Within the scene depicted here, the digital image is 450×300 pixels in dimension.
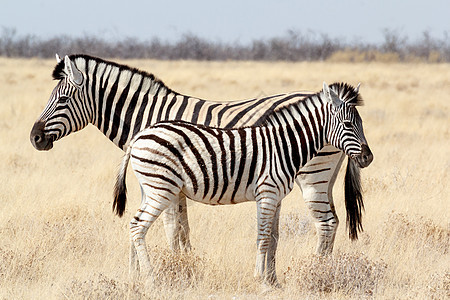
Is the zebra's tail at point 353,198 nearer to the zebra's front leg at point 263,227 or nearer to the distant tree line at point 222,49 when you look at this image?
the zebra's front leg at point 263,227

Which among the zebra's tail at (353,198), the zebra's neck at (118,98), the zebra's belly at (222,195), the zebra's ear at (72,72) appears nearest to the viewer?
the zebra's belly at (222,195)

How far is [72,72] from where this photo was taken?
5.86 meters

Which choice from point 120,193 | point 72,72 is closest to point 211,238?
point 120,193

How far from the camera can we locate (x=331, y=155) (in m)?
5.98

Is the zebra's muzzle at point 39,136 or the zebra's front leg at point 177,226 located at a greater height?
the zebra's muzzle at point 39,136

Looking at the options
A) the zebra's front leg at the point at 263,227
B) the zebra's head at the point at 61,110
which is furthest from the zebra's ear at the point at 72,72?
the zebra's front leg at the point at 263,227

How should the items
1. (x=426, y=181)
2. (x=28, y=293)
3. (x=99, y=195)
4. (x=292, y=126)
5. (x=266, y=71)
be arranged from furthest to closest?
(x=266, y=71)
(x=426, y=181)
(x=99, y=195)
(x=292, y=126)
(x=28, y=293)

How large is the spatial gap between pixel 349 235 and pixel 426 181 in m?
3.17

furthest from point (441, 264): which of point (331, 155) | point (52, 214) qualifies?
point (52, 214)

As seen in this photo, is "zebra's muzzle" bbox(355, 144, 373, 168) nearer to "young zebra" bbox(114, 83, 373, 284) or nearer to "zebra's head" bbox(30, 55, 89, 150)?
"young zebra" bbox(114, 83, 373, 284)

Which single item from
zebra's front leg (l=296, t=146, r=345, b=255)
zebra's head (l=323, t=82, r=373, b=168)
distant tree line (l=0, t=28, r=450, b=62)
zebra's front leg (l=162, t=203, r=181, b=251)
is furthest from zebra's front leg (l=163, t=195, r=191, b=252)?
distant tree line (l=0, t=28, r=450, b=62)

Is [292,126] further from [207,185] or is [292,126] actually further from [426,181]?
[426,181]

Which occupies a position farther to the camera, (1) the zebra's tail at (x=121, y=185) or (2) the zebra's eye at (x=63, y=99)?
(2) the zebra's eye at (x=63, y=99)

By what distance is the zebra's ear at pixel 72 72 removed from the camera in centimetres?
580
